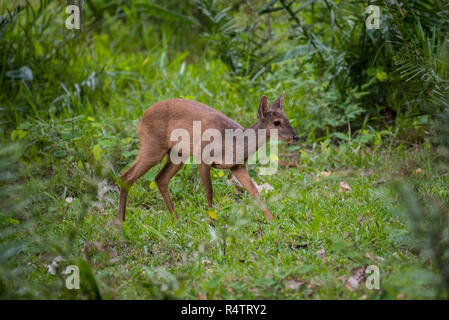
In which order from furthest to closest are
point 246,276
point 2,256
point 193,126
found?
point 193,126 → point 246,276 → point 2,256

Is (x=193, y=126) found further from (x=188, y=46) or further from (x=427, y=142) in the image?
(x=188, y=46)

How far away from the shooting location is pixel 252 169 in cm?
537

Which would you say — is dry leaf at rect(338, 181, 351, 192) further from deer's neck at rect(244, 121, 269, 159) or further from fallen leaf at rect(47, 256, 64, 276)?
fallen leaf at rect(47, 256, 64, 276)

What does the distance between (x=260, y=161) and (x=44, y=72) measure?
330 cm

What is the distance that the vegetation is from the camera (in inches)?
122

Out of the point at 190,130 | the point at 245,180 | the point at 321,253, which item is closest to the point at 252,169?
the point at 245,180

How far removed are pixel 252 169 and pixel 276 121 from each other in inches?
44.4

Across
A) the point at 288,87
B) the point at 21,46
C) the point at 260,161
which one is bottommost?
the point at 260,161

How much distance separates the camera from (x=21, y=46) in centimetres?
661

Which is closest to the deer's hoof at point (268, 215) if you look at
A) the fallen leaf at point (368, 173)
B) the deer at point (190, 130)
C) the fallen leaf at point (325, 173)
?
the deer at point (190, 130)

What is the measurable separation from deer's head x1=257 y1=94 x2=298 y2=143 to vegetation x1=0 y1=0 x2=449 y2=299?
57 cm

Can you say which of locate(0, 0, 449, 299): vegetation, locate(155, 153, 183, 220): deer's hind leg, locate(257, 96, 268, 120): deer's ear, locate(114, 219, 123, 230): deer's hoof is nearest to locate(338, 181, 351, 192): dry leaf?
locate(0, 0, 449, 299): vegetation

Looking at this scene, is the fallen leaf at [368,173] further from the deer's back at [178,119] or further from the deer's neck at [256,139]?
the deer's back at [178,119]
